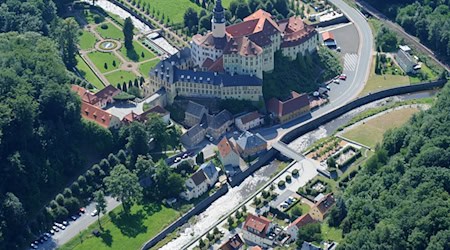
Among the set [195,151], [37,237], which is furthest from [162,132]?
[37,237]

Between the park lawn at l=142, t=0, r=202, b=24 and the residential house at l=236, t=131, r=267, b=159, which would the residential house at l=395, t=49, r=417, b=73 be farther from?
the park lawn at l=142, t=0, r=202, b=24

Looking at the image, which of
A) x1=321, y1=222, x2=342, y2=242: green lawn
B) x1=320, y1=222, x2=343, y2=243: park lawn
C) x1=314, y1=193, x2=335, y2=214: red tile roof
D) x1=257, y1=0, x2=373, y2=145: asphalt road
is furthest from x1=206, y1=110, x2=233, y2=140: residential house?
x1=321, y1=222, x2=342, y2=242: green lawn

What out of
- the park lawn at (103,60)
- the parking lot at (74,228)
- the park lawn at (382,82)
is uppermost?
the park lawn at (382,82)

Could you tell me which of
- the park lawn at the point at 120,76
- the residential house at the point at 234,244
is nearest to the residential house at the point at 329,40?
the park lawn at the point at 120,76

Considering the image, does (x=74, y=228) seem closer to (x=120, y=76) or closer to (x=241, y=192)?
(x=241, y=192)

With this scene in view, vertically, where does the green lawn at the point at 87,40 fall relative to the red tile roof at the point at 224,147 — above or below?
below

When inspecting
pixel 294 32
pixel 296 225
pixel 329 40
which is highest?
pixel 294 32

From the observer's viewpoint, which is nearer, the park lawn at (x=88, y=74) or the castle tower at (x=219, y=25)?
the castle tower at (x=219, y=25)

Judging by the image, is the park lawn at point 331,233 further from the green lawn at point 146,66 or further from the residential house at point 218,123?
the green lawn at point 146,66

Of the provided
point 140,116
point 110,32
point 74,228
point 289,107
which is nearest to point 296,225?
point 74,228
